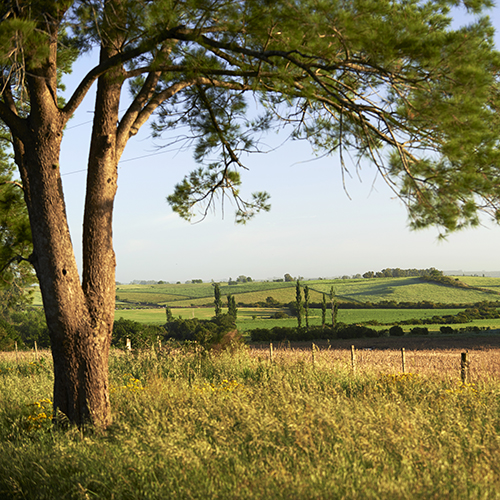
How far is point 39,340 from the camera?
31953 mm

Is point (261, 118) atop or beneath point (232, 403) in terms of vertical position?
atop

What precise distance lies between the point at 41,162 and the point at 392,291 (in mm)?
69457

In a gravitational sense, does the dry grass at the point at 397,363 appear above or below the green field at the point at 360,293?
above

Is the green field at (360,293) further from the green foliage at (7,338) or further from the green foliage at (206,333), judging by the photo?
the green foliage at (7,338)

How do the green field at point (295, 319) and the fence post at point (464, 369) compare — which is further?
the green field at point (295, 319)

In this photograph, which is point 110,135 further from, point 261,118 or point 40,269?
point 261,118

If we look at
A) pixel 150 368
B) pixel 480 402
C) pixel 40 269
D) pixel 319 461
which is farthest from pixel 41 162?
pixel 480 402

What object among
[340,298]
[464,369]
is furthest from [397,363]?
[340,298]

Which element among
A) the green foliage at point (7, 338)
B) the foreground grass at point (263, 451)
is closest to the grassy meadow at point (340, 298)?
the green foliage at point (7, 338)

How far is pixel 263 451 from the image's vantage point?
153 inches

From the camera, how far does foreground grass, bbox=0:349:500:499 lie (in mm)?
3105

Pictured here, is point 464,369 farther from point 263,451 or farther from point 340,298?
point 340,298

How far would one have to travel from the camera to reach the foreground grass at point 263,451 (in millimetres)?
3105

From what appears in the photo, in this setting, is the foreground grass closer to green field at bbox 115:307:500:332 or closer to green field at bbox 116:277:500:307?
green field at bbox 115:307:500:332
